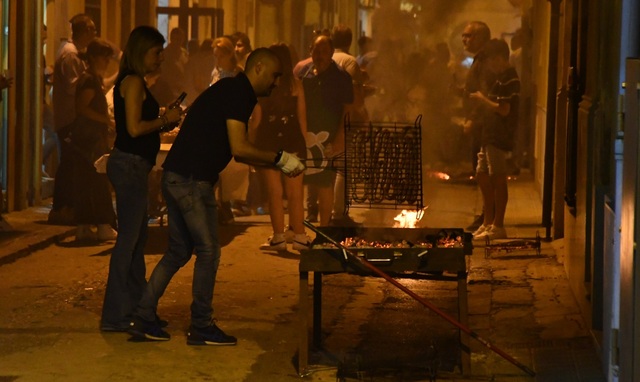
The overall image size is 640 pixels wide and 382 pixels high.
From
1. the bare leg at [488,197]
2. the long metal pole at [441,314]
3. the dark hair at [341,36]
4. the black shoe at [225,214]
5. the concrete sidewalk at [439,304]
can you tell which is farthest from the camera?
the dark hair at [341,36]

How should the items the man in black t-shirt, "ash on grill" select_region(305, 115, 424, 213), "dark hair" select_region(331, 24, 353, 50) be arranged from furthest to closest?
"dark hair" select_region(331, 24, 353, 50), "ash on grill" select_region(305, 115, 424, 213), the man in black t-shirt

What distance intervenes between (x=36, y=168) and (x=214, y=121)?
903 centimetres

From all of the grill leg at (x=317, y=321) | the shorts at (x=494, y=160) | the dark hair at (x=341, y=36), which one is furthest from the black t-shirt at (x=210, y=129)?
the dark hair at (x=341, y=36)

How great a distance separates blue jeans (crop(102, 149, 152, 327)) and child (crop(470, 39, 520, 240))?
5.85 metres

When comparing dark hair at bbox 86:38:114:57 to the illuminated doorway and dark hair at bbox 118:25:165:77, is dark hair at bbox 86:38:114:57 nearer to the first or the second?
the illuminated doorway

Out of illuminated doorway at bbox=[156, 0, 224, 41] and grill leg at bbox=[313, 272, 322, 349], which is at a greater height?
illuminated doorway at bbox=[156, 0, 224, 41]

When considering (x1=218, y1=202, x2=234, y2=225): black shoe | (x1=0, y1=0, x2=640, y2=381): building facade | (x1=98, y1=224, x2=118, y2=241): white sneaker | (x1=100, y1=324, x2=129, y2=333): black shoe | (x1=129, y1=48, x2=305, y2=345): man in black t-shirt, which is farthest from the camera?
(x1=218, y1=202, x2=234, y2=225): black shoe

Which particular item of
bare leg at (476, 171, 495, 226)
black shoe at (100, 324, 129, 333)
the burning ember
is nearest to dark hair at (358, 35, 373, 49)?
bare leg at (476, 171, 495, 226)

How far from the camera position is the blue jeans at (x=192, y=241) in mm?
8438

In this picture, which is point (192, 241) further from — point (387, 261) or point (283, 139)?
point (283, 139)

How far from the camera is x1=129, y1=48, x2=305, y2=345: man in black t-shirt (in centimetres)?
834

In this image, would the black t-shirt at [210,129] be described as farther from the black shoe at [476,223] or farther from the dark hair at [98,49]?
the black shoe at [476,223]

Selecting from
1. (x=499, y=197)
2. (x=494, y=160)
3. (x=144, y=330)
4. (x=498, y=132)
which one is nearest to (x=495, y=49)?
(x=498, y=132)

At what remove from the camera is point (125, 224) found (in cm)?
901
